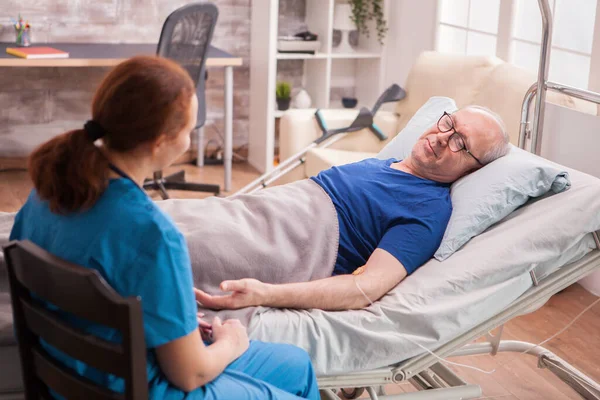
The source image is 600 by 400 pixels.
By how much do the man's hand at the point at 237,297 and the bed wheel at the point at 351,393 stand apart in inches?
25.5

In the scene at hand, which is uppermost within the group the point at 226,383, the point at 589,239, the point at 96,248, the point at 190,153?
the point at 96,248

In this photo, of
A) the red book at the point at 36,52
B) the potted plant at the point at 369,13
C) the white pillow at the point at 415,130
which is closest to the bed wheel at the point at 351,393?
the white pillow at the point at 415,130

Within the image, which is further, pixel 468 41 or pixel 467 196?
pixel 468 41

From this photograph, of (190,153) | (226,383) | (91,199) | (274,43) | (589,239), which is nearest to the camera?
(91,199)

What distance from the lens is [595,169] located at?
319 cm

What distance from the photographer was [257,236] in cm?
214

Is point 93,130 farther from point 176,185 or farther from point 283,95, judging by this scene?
point 283,95

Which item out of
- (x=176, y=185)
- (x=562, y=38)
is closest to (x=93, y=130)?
(x=562, y=38)

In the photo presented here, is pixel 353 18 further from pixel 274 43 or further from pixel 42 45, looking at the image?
pixel 42 45

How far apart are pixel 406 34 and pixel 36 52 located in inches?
79.9

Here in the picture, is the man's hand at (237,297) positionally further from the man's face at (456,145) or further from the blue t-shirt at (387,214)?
the man's face at (456,145)

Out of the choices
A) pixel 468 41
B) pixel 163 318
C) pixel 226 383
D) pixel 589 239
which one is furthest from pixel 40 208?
pixel 468 41

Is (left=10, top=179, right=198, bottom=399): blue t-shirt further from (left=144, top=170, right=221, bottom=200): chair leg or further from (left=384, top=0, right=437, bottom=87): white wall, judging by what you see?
(left=384, top=0, right=437, bottom=87): white wall

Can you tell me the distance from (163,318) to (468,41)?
3.20m
